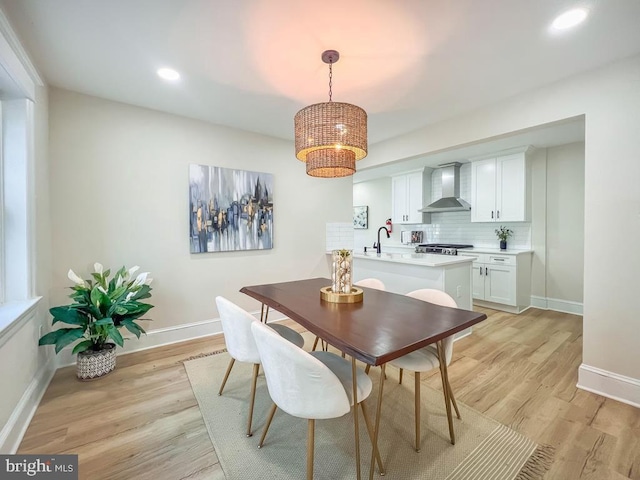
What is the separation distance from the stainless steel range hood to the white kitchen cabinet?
3.13 feet

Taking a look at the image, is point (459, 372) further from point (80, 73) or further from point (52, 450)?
point (80, 73)

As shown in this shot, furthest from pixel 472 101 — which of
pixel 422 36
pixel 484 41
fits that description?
pixel 422 36

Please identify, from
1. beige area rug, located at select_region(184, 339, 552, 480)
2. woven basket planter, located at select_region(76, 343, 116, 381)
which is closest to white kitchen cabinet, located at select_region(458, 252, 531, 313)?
beige area rug, located at select_region(184, 339, 552, 480)

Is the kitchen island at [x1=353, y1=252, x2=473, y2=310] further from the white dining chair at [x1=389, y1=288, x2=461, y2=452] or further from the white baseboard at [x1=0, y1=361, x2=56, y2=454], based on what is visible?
the white baseboard at [x1=0, y1=361, x2=56, y2=454]

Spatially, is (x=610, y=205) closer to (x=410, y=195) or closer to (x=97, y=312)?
(x=410, y=195)

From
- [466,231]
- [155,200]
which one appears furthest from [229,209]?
[466,231]

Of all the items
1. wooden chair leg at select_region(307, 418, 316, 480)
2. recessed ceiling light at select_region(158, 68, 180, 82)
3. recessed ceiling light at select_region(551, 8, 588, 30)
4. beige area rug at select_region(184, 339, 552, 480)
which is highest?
recessed ceiling light at select_region(158, 68, 180, 82)

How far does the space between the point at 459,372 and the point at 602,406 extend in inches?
36.0

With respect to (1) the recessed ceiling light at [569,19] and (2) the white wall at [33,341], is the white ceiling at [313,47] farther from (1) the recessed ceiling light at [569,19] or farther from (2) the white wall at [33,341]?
(2) the white wall at [33,341]

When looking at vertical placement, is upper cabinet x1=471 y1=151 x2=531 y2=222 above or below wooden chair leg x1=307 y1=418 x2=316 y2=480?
above

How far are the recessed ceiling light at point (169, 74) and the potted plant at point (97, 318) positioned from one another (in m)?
1.67

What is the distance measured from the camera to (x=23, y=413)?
172 centimetres

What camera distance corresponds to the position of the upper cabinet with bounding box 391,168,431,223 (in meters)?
5.53

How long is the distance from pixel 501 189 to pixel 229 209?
4198 millimetres
